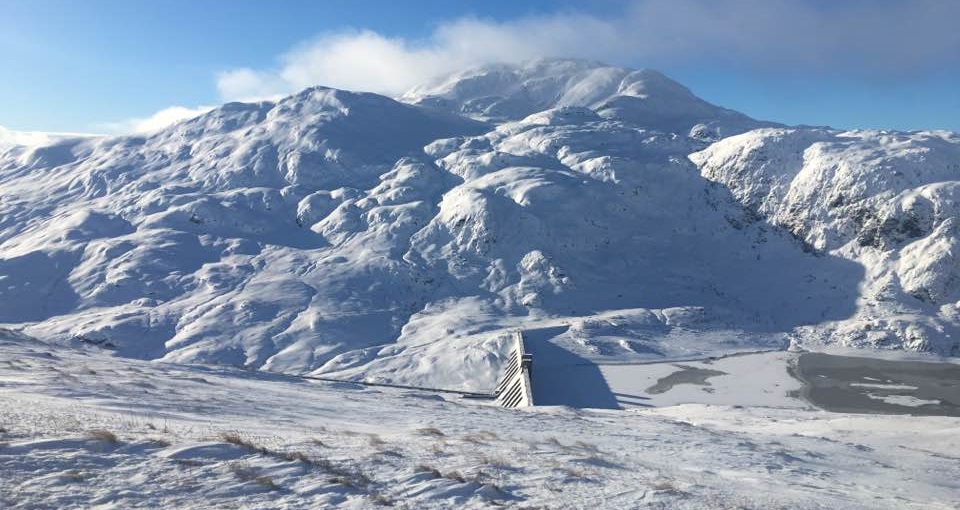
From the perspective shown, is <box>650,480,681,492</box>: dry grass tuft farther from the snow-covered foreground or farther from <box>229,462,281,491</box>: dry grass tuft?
<box>229,462,281,491</box>: dry grass tuft

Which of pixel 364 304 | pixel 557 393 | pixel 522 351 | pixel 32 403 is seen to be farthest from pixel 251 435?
pixel 364 304

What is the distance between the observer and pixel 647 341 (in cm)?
6906

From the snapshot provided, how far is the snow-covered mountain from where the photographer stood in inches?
2837

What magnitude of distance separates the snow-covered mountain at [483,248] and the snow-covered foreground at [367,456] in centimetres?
3643

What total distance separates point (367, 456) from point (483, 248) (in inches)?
3018

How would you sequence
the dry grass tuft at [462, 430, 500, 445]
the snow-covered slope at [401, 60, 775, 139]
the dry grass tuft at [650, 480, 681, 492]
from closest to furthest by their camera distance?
the dry grass tuft at [650, 480, 681, 492] < the dry grass tuft at [462, 430, 500, 445] < the snow-covered slope at [401, 60, 775, 139]

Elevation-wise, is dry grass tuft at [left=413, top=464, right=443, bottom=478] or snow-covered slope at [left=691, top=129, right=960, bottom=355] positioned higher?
snow-covered slope at [left=691, top=129, right=960, bottom=355]

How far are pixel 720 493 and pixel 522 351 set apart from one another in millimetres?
46624

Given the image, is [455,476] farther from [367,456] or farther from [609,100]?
[609,100]

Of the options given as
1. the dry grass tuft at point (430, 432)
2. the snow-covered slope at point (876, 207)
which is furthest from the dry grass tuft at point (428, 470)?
the snow-covered slope at point (876, 207)

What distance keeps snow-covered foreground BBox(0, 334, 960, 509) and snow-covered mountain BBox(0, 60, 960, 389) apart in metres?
36.4

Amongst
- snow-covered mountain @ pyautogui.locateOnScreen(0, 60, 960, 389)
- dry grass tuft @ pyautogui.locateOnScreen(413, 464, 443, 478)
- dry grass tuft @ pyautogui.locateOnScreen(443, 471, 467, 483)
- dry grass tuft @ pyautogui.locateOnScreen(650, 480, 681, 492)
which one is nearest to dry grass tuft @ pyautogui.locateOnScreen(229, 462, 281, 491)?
dry grass tuft @ pyautogui.locateOnScreen(413, 464, 443, 478)

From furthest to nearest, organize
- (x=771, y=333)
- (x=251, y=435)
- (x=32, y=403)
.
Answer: (x=771, y=333), (x=32, y=403), (x=251, y=435)

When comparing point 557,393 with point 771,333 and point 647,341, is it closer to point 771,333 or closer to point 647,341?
point 647,341
